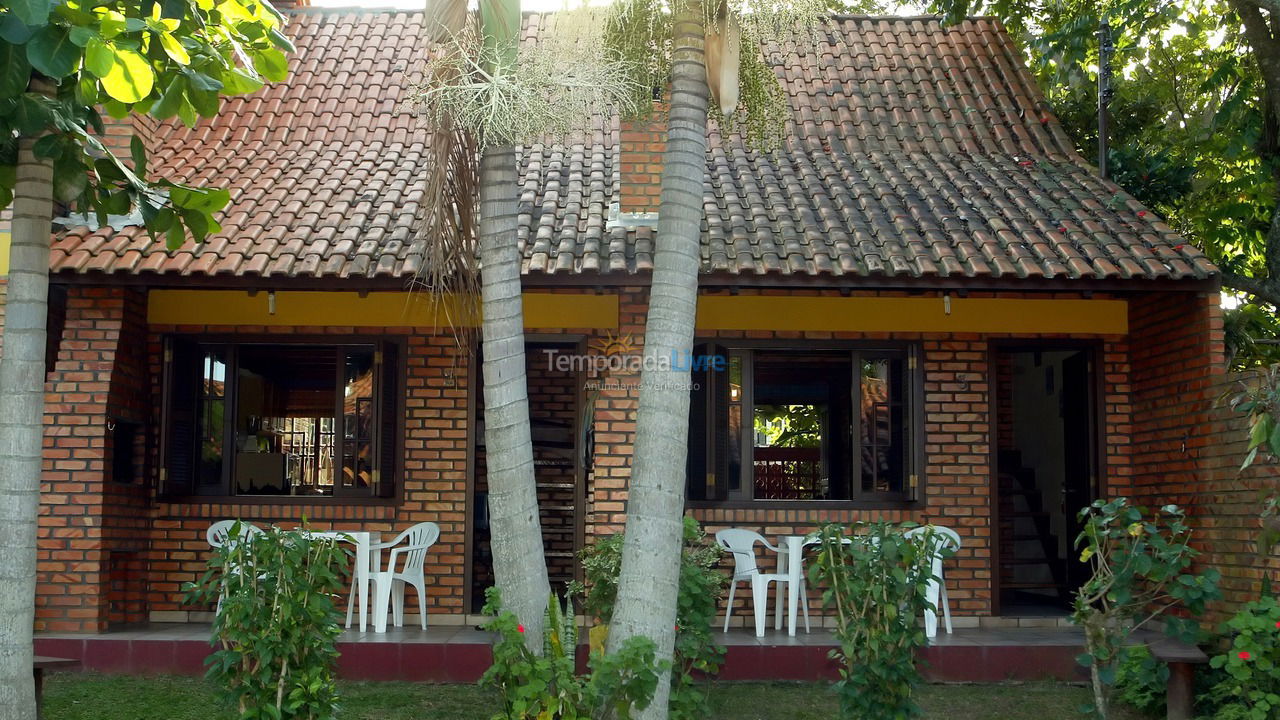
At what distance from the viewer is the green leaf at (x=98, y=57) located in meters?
4.39

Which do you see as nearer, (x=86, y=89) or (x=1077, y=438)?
(x=86, y=89)

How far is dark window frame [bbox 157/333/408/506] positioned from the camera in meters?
9.29

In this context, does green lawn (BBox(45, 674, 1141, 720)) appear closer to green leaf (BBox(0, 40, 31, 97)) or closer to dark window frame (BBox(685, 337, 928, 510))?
dark window frame (BBox(685, 337, 928, 510))

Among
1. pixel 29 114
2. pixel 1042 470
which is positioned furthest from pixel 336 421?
pixel 1042 470

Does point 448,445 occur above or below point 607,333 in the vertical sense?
below

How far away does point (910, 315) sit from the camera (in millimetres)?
9469

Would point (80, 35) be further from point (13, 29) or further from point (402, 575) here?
point (402, 575)

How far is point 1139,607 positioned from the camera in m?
6.62

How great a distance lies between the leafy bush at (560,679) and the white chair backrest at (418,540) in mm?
3785

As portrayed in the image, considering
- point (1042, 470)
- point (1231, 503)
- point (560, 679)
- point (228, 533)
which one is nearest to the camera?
point (560, 679)

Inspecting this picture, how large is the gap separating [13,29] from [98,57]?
48 cm

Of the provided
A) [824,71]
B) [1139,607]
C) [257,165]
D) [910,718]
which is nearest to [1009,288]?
[1139,607]

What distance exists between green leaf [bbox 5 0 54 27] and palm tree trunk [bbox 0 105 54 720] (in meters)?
1.02

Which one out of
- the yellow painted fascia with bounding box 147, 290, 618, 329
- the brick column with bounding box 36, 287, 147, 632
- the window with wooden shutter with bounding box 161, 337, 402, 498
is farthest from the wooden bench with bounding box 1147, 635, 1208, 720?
the brick column with bounding box 36, 287, 147, 632
